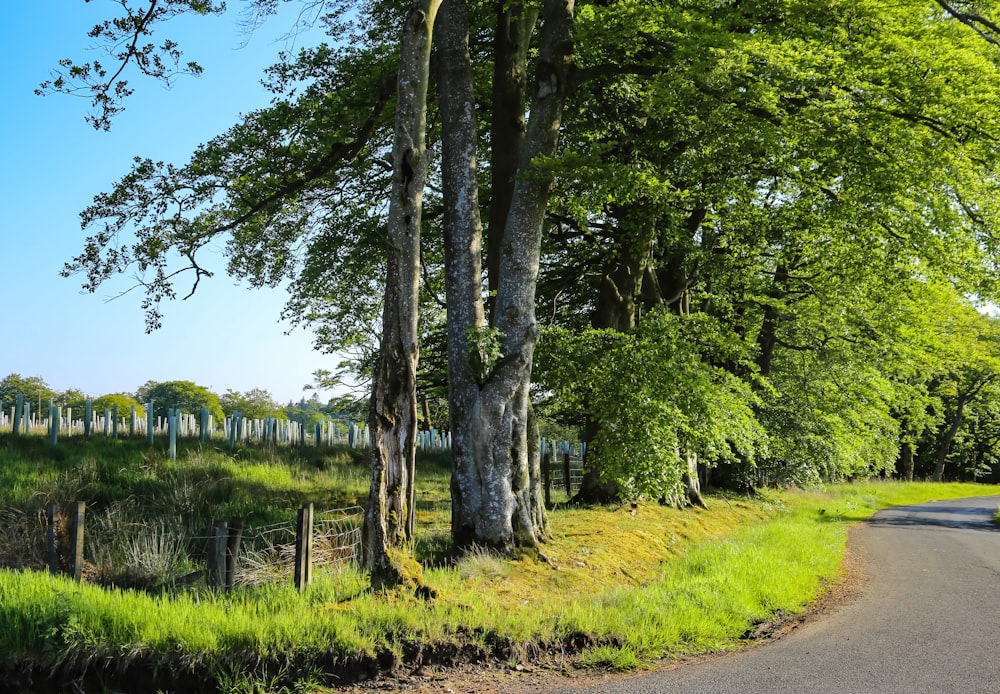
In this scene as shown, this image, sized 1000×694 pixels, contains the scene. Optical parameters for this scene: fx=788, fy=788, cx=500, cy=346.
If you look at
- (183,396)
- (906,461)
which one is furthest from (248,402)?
(906,461)

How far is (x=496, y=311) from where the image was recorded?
40.2 feet

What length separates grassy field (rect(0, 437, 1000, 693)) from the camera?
668 cm

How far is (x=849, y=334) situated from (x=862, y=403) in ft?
7.36

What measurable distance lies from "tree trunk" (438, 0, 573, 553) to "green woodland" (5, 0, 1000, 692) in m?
0.04

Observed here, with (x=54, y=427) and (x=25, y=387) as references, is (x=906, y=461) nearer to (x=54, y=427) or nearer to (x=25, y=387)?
(x=54, y=427)

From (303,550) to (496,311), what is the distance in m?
4.95

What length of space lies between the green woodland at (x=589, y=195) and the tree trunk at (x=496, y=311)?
0.04 metres

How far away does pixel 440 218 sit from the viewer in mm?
20469

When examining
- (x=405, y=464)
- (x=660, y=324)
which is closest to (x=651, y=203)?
(x=660, y=324)

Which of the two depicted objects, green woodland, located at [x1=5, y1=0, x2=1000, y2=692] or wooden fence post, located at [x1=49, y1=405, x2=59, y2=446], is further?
wooden fence post, located at [x1=49, y1=405, x2=59, y2=446]

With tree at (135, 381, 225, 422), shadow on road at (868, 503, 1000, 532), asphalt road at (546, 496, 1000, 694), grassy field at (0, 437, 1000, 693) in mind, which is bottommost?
shadow on road at (868, 503, 1000, 532)

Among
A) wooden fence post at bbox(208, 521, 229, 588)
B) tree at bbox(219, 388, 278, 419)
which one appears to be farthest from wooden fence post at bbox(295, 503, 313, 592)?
tree at bbox(219, 388, 278, 419)

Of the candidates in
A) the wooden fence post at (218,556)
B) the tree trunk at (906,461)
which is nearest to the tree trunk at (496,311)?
the wooden fence post at (218,556)

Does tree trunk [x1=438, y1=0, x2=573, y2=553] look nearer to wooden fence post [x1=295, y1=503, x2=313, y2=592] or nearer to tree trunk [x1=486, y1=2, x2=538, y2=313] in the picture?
tree trunk [x1=486, y1=2, x2=538, y2=313]
